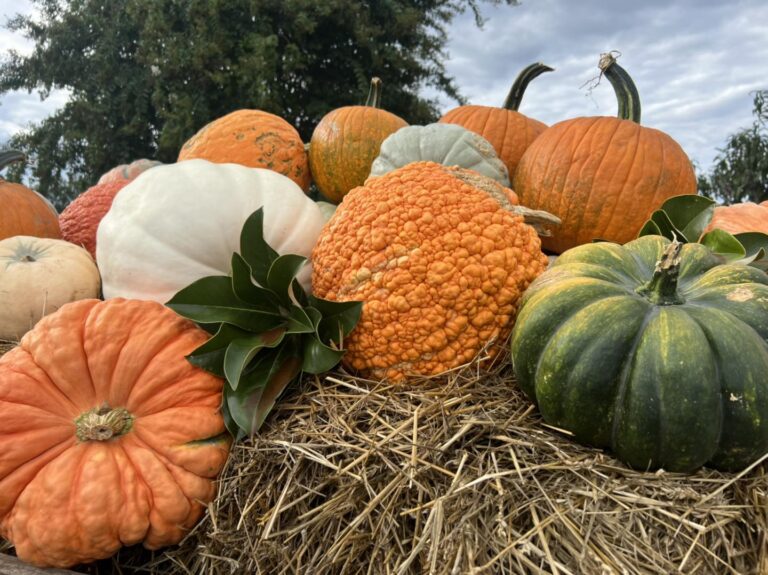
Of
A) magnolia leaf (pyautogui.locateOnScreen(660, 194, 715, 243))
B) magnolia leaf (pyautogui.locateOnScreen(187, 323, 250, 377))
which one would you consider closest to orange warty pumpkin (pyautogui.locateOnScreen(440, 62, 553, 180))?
magnolia leaf (pyautogui.locateOnScreen(660, 194, 715, 243))

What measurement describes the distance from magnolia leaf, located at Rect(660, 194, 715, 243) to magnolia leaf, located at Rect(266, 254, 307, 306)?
1.27 metres

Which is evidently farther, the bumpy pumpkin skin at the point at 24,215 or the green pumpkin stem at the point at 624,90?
the bumpy pumpkin skin at the point at 24,215

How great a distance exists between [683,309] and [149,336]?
1.41m

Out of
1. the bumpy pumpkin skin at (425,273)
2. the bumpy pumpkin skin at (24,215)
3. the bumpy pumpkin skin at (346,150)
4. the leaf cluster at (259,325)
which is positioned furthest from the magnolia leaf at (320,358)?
the bumpy pumpkin skin at (24,215)

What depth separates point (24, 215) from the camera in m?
3.19

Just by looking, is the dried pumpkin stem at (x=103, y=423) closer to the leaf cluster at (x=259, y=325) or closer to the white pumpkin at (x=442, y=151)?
the leaf cluster at (x=259, y=325)

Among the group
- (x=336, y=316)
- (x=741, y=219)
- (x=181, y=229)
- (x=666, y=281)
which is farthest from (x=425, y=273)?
(x=741, y=219)

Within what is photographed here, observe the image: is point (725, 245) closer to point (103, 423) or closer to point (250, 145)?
point (103, 423)

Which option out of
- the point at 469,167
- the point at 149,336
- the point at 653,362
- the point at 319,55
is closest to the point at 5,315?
the point at 149,336

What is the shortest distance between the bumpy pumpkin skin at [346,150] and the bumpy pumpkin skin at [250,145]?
5.0 inches

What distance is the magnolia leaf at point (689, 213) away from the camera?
200cm

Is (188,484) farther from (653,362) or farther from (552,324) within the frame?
(653,362)

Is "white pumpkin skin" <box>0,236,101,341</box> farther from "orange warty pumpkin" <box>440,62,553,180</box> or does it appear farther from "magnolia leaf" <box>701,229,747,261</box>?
"magnolia leaf" <box>701,229,747,261</box>

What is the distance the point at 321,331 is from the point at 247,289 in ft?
0.80
